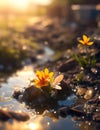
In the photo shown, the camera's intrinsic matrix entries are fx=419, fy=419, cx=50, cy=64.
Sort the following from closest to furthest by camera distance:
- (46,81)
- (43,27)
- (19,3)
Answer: (46,81) < (43,27) < (19,3)

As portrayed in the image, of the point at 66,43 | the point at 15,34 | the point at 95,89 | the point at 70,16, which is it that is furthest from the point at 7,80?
the point at 70,16

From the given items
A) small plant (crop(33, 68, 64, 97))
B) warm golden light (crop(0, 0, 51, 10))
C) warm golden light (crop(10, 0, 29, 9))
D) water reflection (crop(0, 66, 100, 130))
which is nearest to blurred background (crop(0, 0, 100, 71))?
warm golden light (crop(0, 0, 51, 10))

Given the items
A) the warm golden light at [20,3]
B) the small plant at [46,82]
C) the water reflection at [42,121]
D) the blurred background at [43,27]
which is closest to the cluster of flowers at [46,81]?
the small plant at [46,82]

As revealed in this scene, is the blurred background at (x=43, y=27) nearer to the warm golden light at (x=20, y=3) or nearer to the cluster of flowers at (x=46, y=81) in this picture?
the warm golden light at (x=20, y=3)

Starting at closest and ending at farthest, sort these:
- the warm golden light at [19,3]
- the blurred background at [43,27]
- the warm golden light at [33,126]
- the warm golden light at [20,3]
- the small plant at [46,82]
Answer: the warm golden light at [33,126], the small plant at [46,82], the blurred background at [43,27], the warm golden light at [19,3], the warm golden light at [20,3]

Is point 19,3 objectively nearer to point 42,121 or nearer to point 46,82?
point 46,82

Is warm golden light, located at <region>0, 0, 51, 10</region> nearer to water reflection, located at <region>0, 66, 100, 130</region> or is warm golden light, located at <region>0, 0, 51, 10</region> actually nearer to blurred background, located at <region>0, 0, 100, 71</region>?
blurred background, located at <region>0, 0, 100, 71</region>

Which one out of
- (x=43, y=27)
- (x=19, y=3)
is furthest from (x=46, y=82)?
(x=19, y=3)

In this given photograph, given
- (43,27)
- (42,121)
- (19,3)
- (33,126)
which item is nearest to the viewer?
(33,126)
